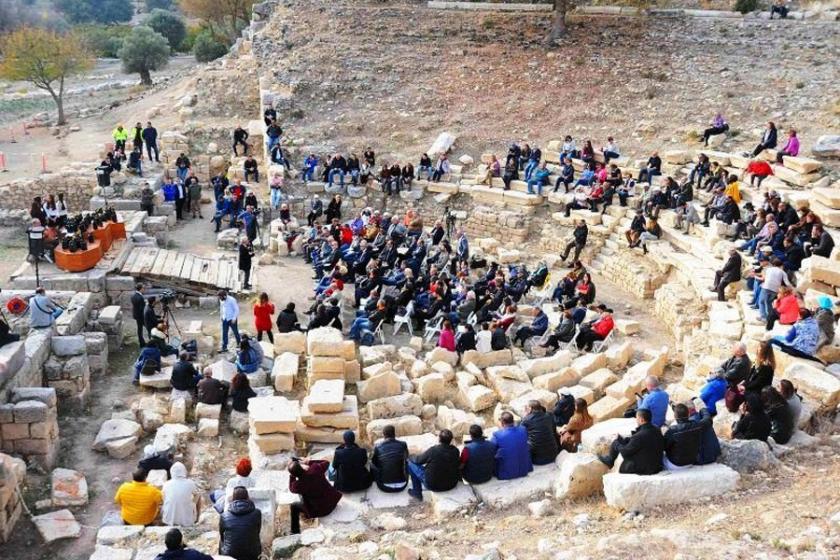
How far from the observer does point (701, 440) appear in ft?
33.4

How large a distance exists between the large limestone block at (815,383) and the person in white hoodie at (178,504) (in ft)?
27.5

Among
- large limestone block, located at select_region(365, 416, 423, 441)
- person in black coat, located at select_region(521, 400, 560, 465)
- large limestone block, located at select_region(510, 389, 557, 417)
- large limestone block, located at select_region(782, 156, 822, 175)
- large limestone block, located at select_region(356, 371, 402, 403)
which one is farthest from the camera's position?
large limestone block, located at select_region(782, 156, 822, 175)

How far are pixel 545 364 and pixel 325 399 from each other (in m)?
4.40

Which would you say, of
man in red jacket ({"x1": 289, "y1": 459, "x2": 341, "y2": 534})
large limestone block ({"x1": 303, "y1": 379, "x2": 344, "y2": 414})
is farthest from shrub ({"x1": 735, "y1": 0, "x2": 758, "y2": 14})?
man in red jacket ({"x1": 289, "y1": 459, "x2": 341, "y2": 534})

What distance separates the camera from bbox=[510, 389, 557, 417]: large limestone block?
45.6 ft

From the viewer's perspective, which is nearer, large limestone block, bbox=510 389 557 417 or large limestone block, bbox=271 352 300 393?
large limestone block, bbox=510 389 557 417

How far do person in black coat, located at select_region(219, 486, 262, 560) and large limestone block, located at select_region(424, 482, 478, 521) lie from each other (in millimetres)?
2270

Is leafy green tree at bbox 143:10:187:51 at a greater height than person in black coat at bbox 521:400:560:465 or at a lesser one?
greater

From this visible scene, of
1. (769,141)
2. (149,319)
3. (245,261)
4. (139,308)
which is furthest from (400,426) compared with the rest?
(769,141)

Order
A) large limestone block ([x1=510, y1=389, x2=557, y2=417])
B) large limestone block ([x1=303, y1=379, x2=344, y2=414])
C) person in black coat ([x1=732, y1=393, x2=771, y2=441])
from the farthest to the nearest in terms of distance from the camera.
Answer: large limestone block ([x1=510, y1=389, x2=557, y2=417]) → large limestone block ([x1=303, y1=379, x2=344, y2=414]) → person in black coat ([x1=732, y1=393, x2=771, y2=441])

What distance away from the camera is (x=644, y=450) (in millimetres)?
9914

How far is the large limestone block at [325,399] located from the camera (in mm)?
13086

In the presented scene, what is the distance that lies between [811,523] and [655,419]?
10.1 ft

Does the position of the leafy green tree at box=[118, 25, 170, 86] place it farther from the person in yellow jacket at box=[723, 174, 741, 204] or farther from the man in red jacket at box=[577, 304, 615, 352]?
the man in red jacket at box=[577, 304, 615, 352]
